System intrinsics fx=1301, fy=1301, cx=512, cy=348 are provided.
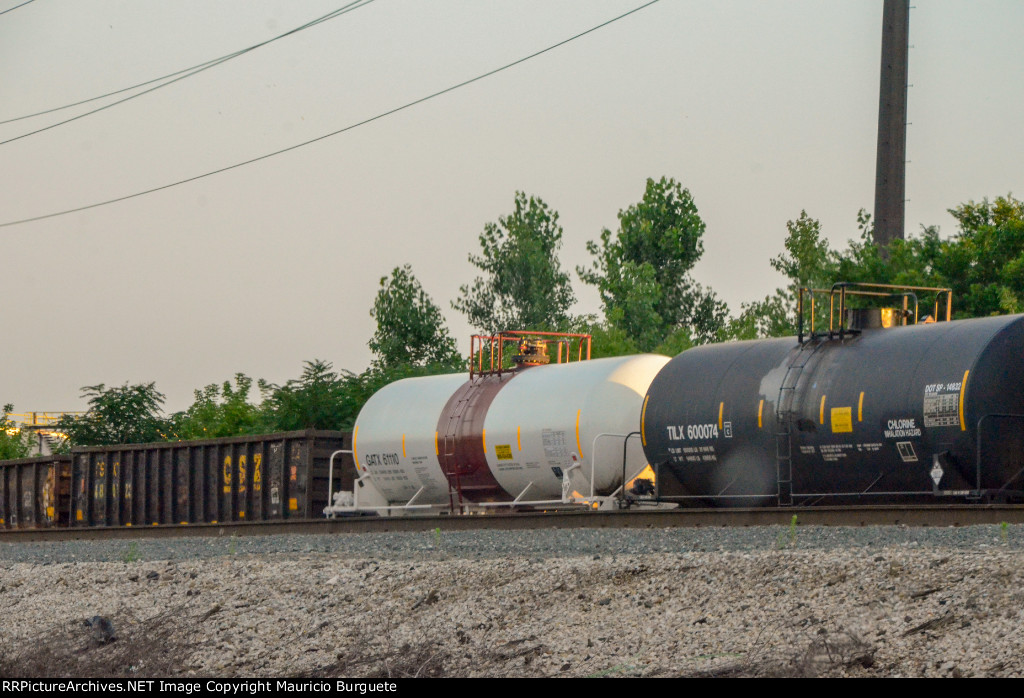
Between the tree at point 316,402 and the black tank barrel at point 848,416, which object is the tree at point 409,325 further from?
the black tank barrel at point 848,416

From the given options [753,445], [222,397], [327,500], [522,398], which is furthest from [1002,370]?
[222,397]

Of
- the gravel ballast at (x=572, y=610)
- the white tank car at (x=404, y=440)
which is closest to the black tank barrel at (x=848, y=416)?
the gravel ballast at (x=572, y=610)

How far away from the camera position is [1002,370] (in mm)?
14039

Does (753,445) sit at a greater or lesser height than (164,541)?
greater

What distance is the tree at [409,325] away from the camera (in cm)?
5056

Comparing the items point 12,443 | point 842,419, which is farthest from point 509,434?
point 12,443

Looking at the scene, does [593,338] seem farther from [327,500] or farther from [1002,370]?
[1002,370]

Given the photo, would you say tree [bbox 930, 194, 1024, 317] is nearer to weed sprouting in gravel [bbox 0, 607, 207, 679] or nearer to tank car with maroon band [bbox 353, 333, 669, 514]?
tank car with maroon band [bbox 353, 333, 669, 514]

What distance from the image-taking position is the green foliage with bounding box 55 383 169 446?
38.3m

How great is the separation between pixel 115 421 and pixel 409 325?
15.0 m

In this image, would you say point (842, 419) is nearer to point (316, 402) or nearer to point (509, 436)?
point (509, 436)

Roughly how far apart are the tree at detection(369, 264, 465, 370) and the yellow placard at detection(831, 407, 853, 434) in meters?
35.6

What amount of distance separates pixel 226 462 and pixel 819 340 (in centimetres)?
1281

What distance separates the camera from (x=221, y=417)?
4103 cm
